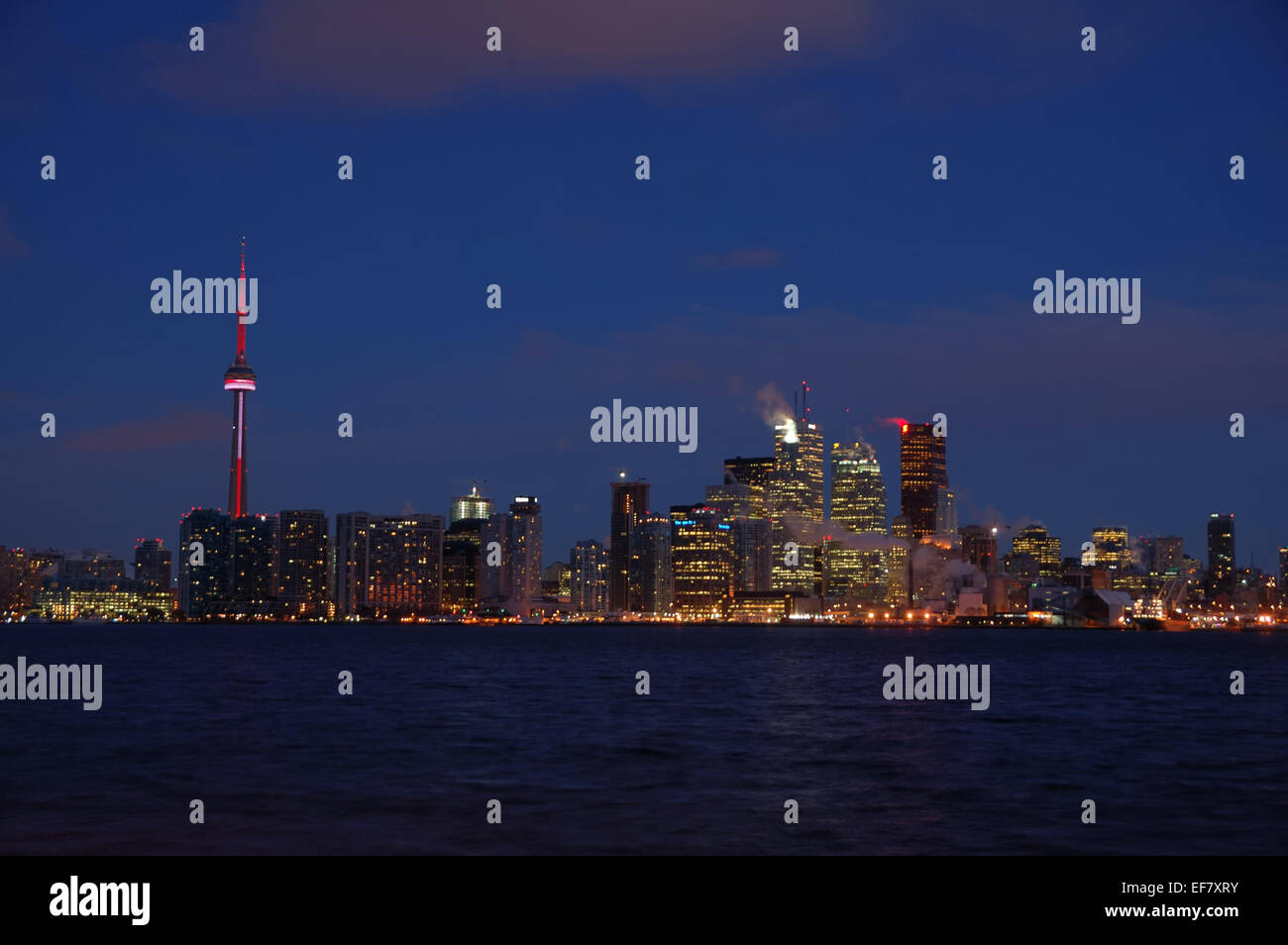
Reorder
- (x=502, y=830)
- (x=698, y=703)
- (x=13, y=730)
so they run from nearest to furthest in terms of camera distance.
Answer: (x=502, y=830)
(x=13, y=730)
(x=698, y=703)

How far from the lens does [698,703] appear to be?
79625mm

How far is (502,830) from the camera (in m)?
31.4

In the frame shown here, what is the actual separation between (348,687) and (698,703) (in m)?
28.3

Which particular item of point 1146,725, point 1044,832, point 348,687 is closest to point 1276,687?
point 1146,725

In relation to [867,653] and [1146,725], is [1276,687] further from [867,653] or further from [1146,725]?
[867,653]
